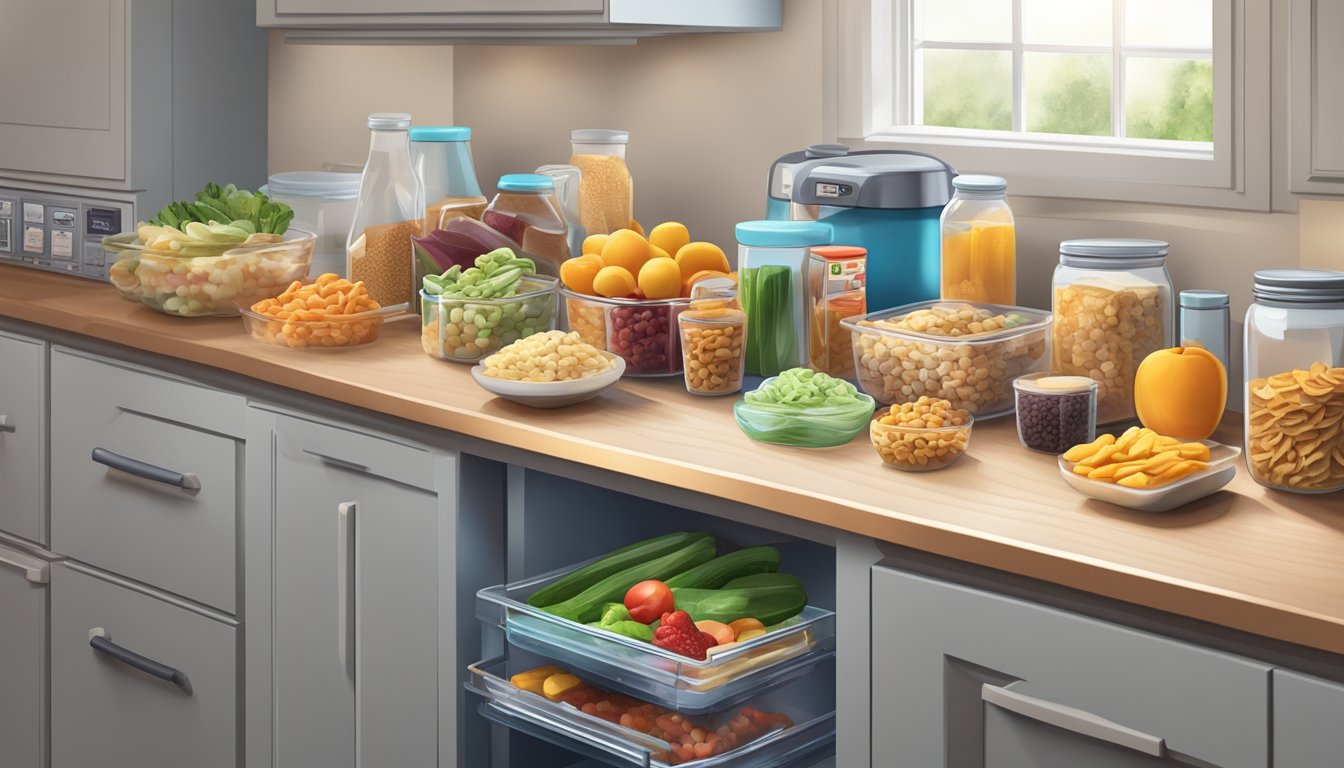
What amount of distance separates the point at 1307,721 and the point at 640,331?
3.58ft

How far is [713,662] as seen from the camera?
1.57 m

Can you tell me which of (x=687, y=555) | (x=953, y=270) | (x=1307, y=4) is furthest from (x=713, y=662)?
(x=1307, y=4)

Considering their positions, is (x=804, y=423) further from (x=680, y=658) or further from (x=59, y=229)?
(x=59, y=229)

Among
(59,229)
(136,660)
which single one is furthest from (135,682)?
(59,229)

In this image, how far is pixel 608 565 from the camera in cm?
188

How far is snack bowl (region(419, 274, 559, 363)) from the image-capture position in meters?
2.10

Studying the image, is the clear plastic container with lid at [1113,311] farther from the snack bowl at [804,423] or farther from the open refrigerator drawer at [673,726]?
the open refrigerator drawer at [673,726]

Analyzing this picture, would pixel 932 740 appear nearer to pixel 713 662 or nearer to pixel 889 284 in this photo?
pixel 713 662

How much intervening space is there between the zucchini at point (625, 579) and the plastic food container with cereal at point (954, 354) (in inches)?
12.9

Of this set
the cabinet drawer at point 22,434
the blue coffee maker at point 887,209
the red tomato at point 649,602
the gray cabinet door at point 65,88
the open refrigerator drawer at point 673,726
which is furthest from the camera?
the gray cabinet door at point 65,88

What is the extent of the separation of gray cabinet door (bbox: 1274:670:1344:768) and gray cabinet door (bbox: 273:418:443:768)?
1079mm

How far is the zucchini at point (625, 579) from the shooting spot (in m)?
1.78

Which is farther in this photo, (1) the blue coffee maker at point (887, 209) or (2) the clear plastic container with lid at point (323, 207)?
(2) the clear plastic container with lid at point (323, 207)

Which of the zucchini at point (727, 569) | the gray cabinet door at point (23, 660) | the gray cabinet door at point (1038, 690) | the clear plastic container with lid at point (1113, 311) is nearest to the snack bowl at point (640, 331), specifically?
the zucchini at point (727, 569)
